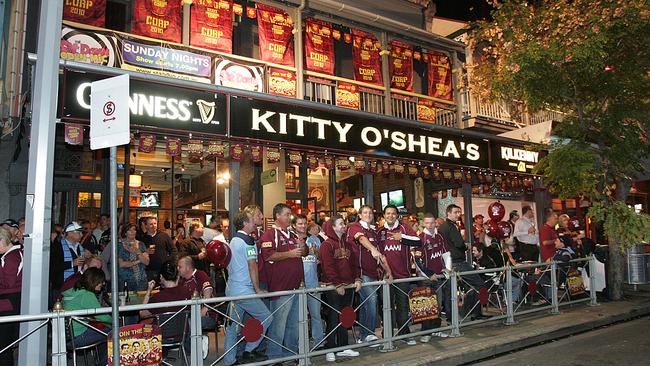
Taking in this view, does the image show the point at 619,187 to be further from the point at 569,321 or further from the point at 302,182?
the point at 302,182

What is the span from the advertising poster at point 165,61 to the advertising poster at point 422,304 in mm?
6538

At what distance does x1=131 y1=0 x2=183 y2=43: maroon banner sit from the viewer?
443 inches

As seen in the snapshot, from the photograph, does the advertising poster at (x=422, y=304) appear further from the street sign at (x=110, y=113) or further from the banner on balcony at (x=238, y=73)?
the banner on balcony at (x=238, y=73)

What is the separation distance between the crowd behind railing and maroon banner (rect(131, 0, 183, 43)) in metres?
4.39

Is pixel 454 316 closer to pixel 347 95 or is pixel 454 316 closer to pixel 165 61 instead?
pixel 347 95

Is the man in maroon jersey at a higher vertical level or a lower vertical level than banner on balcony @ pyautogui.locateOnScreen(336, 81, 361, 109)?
lower

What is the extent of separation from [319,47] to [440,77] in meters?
4.55

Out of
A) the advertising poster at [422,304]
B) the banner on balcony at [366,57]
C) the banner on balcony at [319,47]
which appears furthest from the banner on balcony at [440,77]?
the advertising poster at [422,304]

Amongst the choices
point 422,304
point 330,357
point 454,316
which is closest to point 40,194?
point 330,357

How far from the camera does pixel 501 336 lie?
844cm

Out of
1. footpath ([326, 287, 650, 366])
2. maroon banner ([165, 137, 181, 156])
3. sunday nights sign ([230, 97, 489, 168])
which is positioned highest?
sunday nights sign ([230, 97, 489, 168])

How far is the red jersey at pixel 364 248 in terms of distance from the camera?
7778 mm

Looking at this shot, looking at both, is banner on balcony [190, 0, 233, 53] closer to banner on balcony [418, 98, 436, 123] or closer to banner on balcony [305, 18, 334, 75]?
banner on balcony [305, 18, 334, 75]

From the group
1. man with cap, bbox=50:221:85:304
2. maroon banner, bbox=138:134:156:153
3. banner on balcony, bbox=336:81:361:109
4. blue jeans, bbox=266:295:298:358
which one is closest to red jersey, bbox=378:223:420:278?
blue jeans, bbox=266:295:298:358
